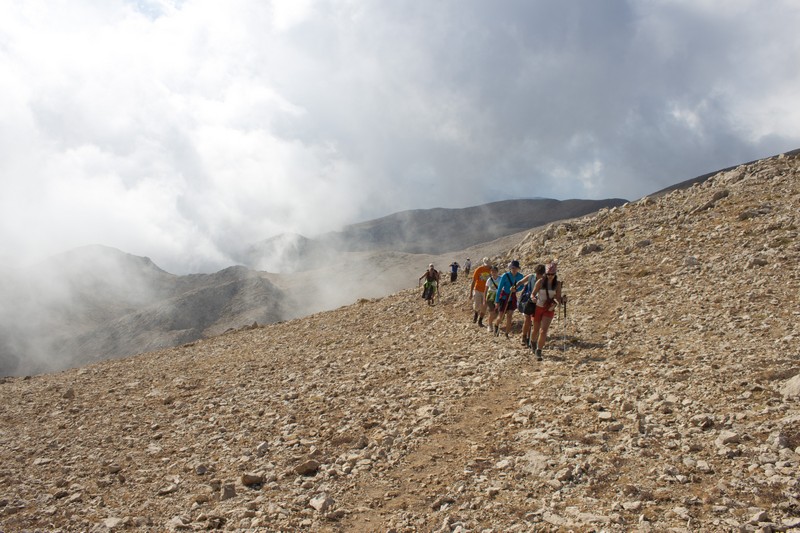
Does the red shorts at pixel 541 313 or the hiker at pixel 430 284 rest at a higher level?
the hiker at pixel 430 284

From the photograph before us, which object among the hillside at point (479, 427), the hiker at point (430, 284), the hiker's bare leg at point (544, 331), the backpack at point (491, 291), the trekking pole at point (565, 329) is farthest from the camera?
the hiker at point (430, 284)

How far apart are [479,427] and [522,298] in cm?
555

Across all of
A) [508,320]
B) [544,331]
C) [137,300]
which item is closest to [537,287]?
[544,331]

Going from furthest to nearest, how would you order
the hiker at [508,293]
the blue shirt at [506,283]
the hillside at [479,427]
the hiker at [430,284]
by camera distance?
the hiker at [430,284] → the blue shirt at [506,283] → the hiker at [508,293] → the hillside at [479,427]

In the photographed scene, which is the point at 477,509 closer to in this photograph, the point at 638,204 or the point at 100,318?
the point at 638,204

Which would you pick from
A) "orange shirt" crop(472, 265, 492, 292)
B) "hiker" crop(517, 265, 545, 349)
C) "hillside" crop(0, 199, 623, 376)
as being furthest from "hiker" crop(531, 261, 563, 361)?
"hillside" crop(0, 199, 623, 376)

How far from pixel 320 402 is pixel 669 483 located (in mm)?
8044

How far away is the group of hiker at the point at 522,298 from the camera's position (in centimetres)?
1308

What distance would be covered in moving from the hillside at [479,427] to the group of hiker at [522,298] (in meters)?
0.60

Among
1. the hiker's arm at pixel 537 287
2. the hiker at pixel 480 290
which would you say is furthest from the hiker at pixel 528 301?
the hiker at pixel 480 290

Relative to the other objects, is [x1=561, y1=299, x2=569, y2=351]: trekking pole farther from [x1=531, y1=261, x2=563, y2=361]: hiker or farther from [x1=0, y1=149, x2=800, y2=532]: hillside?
[x1=531, y1=261, x2=563, y2=361]: hiker

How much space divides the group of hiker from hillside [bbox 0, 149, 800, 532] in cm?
60

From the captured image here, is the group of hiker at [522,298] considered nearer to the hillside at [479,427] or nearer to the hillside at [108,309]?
the hillside at [479,427]

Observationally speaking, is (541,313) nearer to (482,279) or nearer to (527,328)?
(527,328)
